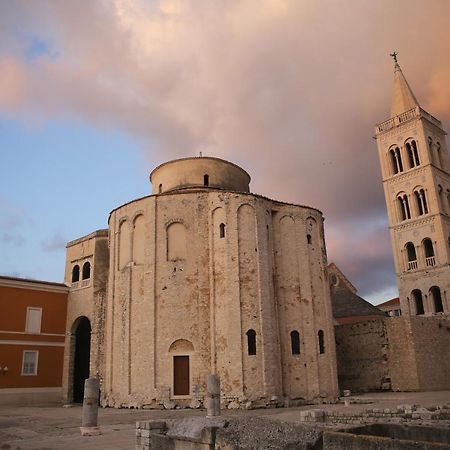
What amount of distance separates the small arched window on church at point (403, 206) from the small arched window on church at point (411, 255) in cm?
274

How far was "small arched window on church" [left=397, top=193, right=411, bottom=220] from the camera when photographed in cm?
4380

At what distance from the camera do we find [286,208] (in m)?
26.6

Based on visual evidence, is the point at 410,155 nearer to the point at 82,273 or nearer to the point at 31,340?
the point at 82,273

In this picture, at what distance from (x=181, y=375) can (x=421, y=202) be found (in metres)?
29.7

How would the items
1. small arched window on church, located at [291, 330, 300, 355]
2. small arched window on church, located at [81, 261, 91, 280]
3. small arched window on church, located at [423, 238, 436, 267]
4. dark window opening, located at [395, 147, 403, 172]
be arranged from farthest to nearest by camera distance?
1. dark window opening, located at [395, 147, 403, 172]
2. small arched window on church, located at [423, 238, 436, 267]
3. small arched window on church, located at [81, 261, 91, 280]
4. small arched window on church, located at [291, 330, 300, 355]

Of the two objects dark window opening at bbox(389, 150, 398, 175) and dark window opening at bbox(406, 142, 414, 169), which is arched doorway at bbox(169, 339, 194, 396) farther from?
dark window opening at bbox(389, 150, 398, 175)

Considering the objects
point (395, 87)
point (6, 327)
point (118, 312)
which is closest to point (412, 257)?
point (395, 87)

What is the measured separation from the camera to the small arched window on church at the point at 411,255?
4216cm

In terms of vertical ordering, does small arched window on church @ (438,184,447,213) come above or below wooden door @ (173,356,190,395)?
above

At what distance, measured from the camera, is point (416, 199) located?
43.1m

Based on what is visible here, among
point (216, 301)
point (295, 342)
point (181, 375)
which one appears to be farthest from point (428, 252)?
point (181, 375)

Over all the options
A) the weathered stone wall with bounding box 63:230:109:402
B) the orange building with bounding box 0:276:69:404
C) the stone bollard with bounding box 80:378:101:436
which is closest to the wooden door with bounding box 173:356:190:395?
the weathered stone wall with bounding box 63:230:109:402

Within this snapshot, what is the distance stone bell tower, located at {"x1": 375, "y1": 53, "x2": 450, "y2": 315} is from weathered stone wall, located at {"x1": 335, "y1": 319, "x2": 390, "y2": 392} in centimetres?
1243

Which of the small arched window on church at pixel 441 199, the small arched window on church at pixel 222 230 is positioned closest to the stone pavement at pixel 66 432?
the small arched window on church at pixel 222 230
